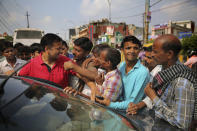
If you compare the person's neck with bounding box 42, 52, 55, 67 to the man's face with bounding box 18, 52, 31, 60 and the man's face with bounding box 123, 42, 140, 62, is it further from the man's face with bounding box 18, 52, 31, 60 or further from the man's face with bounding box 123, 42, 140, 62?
the man's face with bounding box 18, 52, 31, 60

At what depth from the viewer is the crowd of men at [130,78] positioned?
1.24m

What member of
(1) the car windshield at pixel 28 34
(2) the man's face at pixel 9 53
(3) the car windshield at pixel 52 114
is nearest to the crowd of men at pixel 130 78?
(3) the car windshield at pixel 52 114

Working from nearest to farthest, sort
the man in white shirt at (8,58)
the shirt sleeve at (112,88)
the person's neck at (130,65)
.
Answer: the shirt sleeve at (112,88), the person's neck at (130,65), the man in white shirt at (8,58)

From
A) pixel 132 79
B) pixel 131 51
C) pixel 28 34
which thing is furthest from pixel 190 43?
pixel 132 79

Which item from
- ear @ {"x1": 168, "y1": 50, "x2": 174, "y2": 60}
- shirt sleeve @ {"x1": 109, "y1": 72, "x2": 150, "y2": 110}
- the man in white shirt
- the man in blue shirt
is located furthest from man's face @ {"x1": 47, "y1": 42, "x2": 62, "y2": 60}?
the man in white shirt

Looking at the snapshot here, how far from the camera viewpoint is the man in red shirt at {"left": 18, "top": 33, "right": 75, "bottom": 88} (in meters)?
1.94

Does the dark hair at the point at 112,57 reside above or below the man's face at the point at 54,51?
below

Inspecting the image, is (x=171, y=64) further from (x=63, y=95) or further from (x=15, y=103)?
(x=15, y=103)

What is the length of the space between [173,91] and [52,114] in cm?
100

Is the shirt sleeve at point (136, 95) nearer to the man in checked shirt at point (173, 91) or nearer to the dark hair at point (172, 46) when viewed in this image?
the man in checked shirt at point (173, 91)

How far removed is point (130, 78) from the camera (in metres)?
1.97

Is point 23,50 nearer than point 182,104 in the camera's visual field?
No

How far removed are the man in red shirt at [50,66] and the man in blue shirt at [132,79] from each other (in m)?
0.63

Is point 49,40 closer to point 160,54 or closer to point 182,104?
point 160,54
